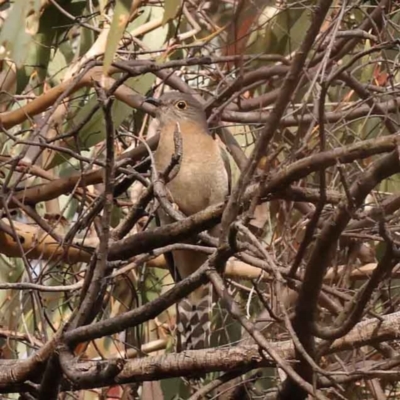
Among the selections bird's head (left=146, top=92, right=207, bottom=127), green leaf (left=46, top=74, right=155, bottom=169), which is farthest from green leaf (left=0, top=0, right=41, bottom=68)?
bird's head (left=146, top=92, right=207, bottom=127)

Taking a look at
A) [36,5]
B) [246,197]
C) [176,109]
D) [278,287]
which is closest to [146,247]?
[246,197]

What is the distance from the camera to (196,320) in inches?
135

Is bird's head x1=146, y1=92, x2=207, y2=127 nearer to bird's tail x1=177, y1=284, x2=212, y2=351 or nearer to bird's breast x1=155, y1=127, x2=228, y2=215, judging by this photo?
bird's breast x1=155, y1=127, x2=228, y2=215

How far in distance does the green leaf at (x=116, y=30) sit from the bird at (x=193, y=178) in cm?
105

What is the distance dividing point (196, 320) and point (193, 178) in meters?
0.46

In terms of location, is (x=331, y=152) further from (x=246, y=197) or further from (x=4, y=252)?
(x=4, y=252)

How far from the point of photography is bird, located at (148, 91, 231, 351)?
341 centimetres

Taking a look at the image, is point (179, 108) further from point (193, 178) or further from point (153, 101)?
point (193, 178)

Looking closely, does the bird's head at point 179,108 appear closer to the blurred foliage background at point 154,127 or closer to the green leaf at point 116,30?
the blurred foliage background at point 154,127

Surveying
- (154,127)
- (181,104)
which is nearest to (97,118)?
(181,104)

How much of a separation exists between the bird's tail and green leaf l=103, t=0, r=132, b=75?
3.80 feet

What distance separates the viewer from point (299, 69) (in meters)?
1.67

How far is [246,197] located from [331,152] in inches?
9.0

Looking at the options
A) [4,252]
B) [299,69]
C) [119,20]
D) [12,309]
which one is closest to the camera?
[299,69]
